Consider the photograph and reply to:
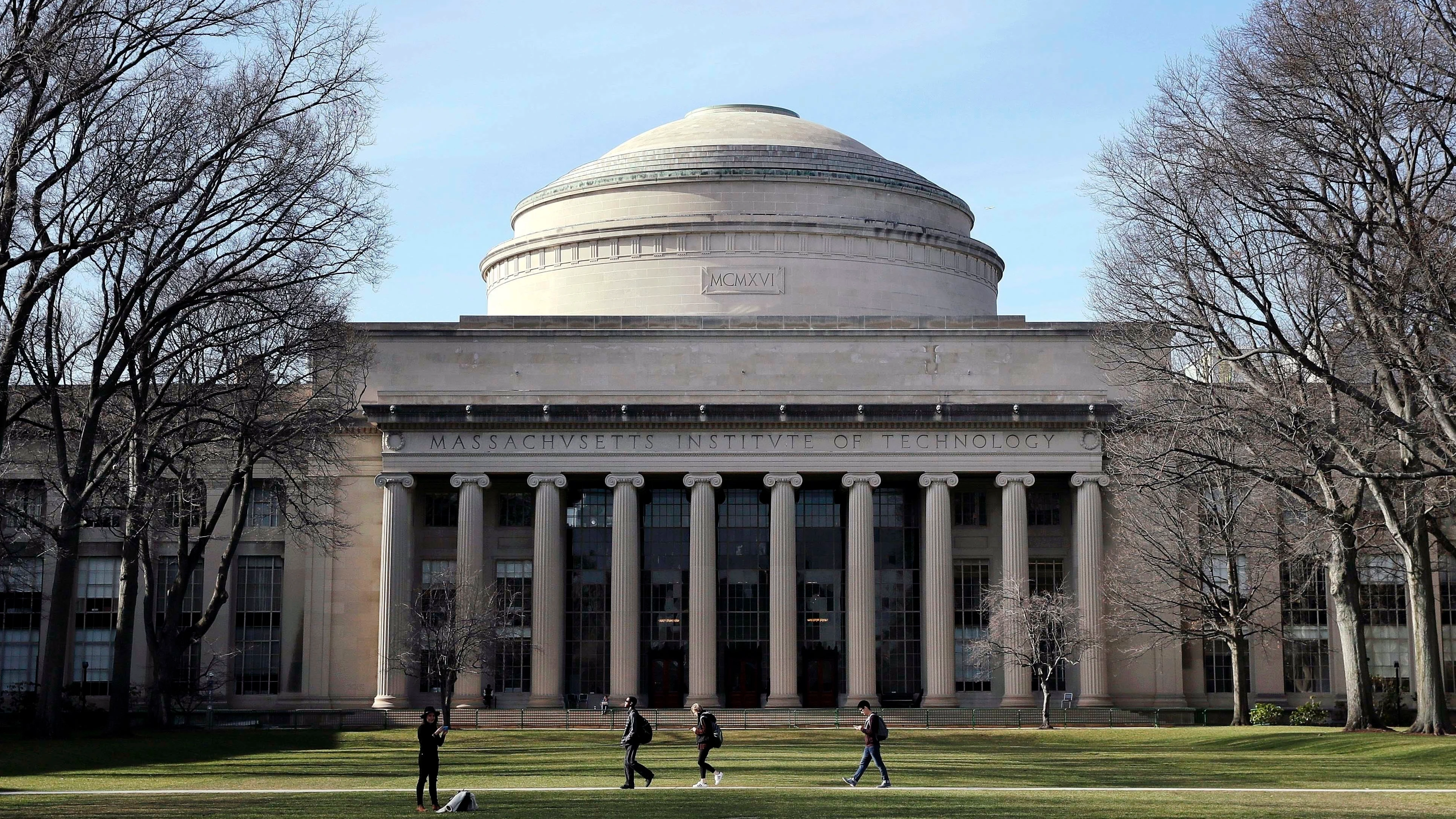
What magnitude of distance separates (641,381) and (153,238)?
33.1m

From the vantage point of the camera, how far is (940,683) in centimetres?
6256

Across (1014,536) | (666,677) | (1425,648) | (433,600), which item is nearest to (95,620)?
(433,600)

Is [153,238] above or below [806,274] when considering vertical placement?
below

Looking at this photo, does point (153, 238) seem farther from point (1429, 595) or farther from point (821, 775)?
point (1429, 595)

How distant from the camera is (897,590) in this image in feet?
216

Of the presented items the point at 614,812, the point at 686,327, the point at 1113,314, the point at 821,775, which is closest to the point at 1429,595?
the point at 1113,314

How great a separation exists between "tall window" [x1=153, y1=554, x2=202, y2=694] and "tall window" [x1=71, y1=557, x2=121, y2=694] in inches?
64.5

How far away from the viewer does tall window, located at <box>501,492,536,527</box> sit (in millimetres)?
66625

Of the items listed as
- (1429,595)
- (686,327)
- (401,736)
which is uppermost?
(686,327)

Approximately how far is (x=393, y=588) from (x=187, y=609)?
938 cm

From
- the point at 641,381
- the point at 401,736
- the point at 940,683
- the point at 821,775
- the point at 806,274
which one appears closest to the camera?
the point at 821,775

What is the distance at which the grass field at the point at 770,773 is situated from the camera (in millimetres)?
26453

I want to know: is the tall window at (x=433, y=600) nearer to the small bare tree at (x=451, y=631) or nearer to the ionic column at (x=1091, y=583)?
the small bare tree at (x=451, y=631)

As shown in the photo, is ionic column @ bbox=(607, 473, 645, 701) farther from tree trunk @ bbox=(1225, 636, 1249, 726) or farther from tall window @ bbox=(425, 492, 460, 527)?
tree trunk @ bbox=(1225, 636, 1249, 726)
